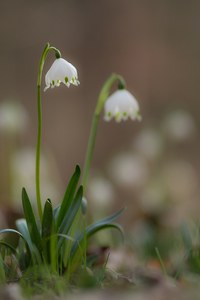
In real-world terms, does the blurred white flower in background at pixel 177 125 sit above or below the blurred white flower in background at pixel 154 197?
above

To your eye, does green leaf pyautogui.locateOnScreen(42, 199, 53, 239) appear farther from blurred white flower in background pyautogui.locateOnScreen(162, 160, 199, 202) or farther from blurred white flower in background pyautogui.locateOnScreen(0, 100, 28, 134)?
blurred white flower in background pyautogui.locateOnScreen(162, 160, 199, 202)

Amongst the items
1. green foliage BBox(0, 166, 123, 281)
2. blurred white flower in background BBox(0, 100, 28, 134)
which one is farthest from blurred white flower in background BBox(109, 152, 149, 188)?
green foliage BBox(0, 166, 123, 281)

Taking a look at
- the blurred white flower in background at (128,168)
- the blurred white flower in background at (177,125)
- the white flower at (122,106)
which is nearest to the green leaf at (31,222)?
the white flower at (122,106)

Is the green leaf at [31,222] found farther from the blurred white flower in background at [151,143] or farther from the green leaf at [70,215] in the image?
the blurred white flower in background at [151,143]

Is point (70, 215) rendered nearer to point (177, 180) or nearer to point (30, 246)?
point (30, 246)

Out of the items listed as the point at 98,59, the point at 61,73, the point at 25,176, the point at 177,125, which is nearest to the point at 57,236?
the point at 61,73

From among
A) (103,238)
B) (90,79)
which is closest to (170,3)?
(90,79)

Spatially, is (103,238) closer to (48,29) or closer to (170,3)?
(48,29)
